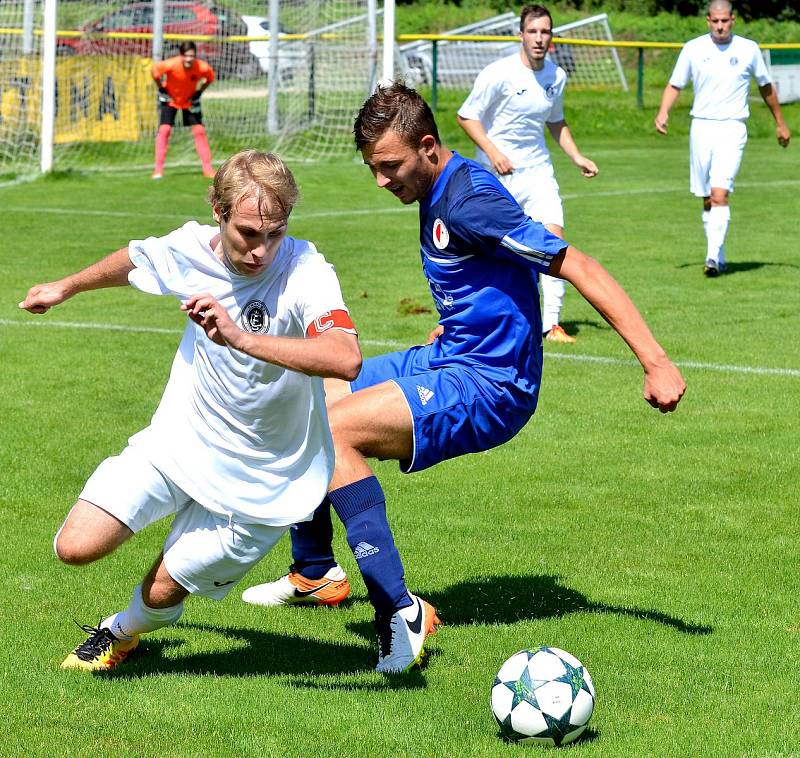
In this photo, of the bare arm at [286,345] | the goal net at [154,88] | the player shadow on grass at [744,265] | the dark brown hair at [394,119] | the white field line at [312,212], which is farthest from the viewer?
the goal net at [154,88]

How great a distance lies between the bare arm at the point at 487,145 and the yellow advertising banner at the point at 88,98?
504 inches

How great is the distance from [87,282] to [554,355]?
6.24 m

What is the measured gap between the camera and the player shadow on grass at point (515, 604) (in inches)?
211

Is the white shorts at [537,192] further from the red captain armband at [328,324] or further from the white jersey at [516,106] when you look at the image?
the red captain armband at [328,324]

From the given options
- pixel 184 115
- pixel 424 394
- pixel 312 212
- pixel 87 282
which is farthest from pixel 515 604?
pixel 184 115

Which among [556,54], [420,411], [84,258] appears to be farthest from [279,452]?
[556,54]

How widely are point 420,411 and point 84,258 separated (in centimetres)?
1018

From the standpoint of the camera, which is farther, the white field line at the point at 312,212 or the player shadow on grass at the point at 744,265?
the white field line at the point at 312,212

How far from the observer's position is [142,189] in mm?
20875

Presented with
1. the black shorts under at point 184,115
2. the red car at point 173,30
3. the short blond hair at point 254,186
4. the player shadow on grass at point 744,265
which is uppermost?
the red car at point 173,30

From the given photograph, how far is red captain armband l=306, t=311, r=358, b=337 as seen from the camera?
4.24 metres

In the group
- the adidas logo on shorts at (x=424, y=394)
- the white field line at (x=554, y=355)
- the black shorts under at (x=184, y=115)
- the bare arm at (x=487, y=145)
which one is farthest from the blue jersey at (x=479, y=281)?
the black shorts under at (x=184, y=115)

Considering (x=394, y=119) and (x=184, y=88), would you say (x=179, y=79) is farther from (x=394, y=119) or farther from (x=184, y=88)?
(x=394, y=119)

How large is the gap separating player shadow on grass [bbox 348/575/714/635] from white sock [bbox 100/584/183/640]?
93cm
